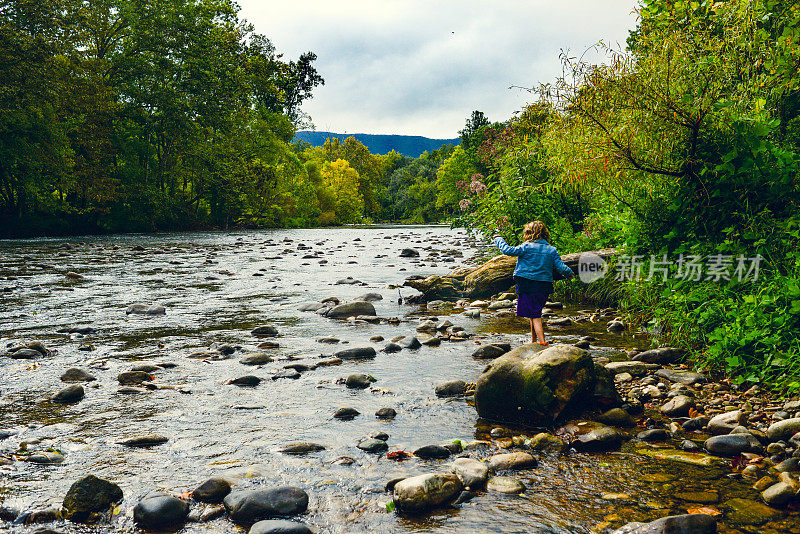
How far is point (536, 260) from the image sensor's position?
7.25 m

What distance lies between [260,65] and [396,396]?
173ft

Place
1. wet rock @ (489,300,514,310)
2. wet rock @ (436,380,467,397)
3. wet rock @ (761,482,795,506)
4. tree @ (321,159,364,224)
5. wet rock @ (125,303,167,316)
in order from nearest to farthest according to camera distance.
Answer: wet rock @ (761,482,795,506) < wet rock @ (436,380,467,397) < wet rock @ (125,303,167,316) < wet rock @ (489,300,514,310) < tree @ (321,159,364,224)

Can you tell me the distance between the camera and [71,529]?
→ 3.20m

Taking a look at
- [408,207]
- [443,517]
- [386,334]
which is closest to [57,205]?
[386,334]

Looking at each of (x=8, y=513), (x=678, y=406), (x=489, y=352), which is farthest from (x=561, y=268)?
Result: (x=8, y=513)

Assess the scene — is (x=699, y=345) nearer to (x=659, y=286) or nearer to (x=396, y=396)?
(x=659, y=286)

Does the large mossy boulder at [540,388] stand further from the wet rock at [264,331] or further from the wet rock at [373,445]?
the wet rock at [264,331]

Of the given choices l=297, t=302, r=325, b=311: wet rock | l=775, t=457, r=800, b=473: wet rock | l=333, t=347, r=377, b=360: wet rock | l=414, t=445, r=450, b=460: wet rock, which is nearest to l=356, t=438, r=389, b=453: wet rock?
l=414, t=445, r=450, b=460: wet rock

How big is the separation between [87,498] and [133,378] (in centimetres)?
300

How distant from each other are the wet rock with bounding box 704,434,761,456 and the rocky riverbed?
15 mm

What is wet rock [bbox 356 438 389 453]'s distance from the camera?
440cm

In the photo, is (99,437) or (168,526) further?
(99,437)

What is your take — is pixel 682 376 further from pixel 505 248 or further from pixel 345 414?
pixel 345 414

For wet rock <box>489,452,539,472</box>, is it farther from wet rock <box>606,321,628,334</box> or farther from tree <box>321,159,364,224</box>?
tree <box>321,159,364,224</box>
